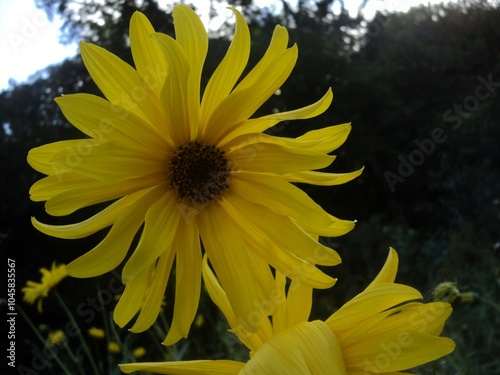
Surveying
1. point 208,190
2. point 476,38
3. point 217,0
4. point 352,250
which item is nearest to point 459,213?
point 352,250

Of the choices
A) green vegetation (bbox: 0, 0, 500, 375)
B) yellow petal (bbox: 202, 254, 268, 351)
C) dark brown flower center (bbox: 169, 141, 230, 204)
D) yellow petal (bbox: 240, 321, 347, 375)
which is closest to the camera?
yellow petal (bbox: 240, 321, 347, 375)

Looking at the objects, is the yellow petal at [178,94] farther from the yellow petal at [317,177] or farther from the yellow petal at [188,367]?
the yellow petal at [188,367]

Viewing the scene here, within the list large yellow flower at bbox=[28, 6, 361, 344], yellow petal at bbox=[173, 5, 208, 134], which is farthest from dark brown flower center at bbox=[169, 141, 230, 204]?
yellow petal at bbox=[173, 5, 208, 134]

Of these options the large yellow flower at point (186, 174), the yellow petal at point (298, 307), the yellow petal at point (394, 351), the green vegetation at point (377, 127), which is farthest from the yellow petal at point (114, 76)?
the green vegetation at point (377, 127)

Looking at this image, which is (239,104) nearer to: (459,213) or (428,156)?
(459,213)

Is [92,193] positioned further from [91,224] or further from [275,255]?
[275,255]

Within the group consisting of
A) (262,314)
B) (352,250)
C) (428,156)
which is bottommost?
(262,314)

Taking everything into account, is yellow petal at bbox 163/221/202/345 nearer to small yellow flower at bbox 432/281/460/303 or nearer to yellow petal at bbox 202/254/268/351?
yellow petal at bbox 202/254/268/351
